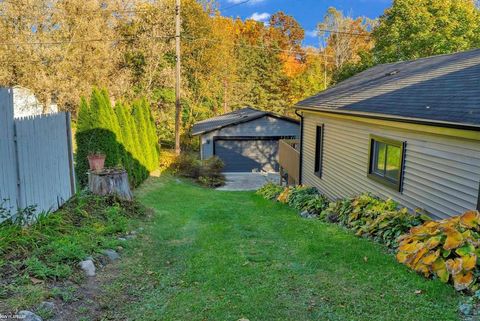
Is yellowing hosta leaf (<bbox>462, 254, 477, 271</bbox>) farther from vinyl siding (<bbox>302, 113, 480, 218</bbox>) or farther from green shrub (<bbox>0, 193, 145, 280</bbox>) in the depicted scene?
green shrub (<bbox>0, 193, 145, 280</bbox>)

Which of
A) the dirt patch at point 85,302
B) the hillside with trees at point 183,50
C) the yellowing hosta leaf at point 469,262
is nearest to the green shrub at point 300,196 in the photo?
the yellowing hosta leaf at point 469,262

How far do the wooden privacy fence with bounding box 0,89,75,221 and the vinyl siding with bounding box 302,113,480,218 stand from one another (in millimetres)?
6306

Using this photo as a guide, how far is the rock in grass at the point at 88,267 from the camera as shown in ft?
13.8

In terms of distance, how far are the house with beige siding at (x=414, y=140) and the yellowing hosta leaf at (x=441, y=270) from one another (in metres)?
1.55

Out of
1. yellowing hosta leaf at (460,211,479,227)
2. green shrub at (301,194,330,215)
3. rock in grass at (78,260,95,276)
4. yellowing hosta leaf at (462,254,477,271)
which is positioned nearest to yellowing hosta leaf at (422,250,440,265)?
yellowing hosta leaf at (462,254,477,271)

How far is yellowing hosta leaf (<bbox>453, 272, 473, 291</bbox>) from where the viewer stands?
365 cm

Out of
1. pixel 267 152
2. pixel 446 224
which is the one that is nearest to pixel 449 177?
pixel 446 224

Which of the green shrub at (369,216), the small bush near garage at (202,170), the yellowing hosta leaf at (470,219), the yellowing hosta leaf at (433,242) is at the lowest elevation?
the small bush near garage at (202,170)

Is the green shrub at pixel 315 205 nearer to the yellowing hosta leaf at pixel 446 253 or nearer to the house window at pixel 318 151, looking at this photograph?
the house window at pixel 318 151

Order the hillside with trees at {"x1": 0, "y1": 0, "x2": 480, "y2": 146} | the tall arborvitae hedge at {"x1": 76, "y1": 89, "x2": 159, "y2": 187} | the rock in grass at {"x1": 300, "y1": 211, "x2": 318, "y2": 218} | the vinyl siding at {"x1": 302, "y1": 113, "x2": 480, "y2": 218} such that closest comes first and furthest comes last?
the vinyl siding at {"x1": 302, "y1": 113, "x2": 480, "y2": 218} < the rock in grass at {"x1": 300, "y1": 211, "x2": 318, "y2": 218} < the tall arborvitae hedge at {"x1": 76, "y1": 89, "x2": 159, "y2": 187} < the hillside with trees at {"x1": 0, "y1": 0, "x2": 480, "y2": 146}

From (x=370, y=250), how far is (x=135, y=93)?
911 inches

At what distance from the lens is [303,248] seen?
217 inches

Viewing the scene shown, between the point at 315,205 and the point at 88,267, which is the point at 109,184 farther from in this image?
the point at 315,205

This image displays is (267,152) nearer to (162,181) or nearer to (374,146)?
(162,181)
